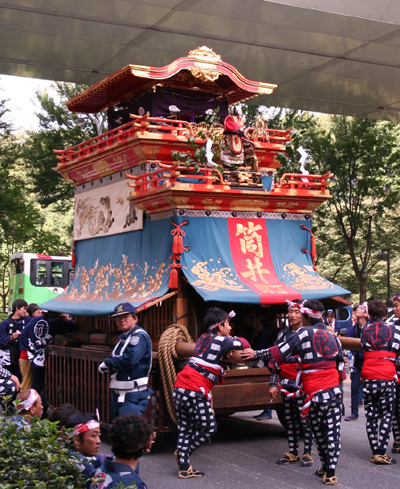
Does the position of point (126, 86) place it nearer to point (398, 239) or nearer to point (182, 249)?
point (182, 249)

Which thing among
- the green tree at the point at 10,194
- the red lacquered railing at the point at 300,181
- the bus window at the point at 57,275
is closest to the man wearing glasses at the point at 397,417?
the red lacquered railing at the point at 300,181

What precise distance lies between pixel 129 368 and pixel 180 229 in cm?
272

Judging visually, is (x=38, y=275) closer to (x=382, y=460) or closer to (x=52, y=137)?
(x=52, y=137)

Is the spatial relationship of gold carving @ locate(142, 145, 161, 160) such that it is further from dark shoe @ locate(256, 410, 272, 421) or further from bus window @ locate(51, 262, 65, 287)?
bus window @ locate(51, 262, 65, 287)

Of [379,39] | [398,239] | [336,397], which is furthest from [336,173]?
[336,397]

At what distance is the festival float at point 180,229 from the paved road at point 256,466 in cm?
58

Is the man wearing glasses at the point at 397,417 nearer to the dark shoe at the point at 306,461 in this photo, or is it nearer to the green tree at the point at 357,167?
the dark shoe at the point at 306,461

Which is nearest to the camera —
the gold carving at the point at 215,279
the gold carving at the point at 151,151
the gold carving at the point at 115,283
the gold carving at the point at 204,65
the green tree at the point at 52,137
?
the gold carving at the point at 215,279

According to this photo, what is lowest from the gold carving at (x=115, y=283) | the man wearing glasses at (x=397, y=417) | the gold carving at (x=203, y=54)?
the man wearing glasses at (x=397, y=417)

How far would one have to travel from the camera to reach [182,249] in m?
9.34

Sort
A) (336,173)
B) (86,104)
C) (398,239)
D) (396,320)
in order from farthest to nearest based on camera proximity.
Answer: (398,239)
(336,173)
(86,104)
(396,320)

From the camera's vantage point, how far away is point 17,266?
28.2 meters

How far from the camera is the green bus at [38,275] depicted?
90.3ft

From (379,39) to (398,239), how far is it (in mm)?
11733
